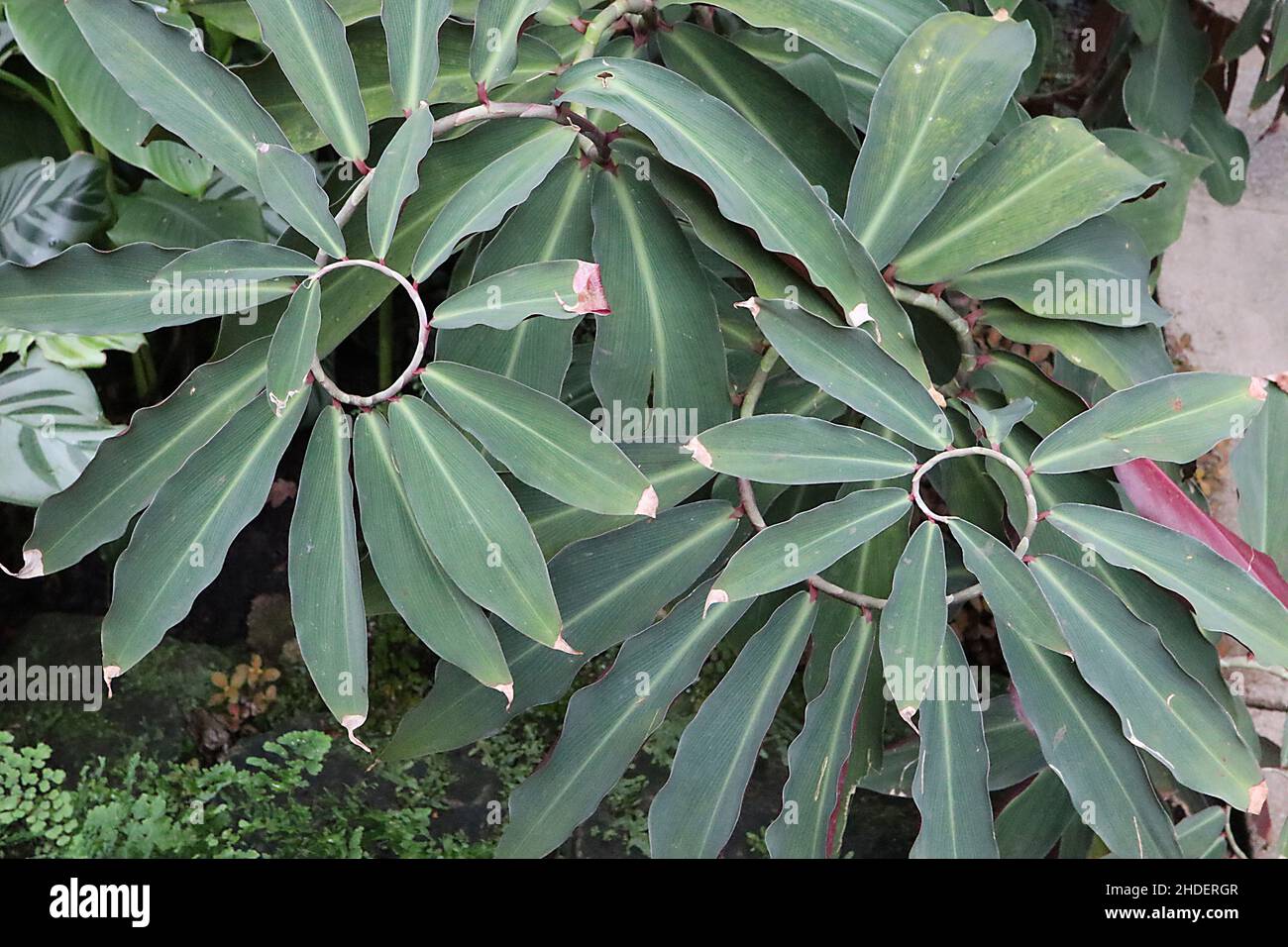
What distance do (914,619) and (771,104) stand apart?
19.9 inches

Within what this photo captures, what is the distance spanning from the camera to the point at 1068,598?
0.80m

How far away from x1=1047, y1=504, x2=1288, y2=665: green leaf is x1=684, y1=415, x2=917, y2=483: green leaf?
0.49 feet

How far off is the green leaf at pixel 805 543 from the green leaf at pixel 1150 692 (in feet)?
0.50

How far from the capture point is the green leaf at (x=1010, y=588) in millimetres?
754

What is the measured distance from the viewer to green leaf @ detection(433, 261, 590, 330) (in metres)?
0.73

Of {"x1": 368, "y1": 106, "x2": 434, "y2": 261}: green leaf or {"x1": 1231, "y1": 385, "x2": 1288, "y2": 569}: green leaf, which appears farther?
{"x1": 1231, "y1": 385, "x2": 1288, "y2": 569}: green leaf

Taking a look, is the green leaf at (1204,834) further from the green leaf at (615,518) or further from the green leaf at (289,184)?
the green leaf at (289,184)

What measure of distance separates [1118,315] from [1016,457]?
166 millimetres

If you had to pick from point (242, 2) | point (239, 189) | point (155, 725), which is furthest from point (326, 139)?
point (155, 725)

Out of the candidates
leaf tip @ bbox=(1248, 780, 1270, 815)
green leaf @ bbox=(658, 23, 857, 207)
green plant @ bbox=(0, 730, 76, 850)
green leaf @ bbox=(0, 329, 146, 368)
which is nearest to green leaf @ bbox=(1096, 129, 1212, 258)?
green leaf @ bbox=(658, 23, 857, 207)

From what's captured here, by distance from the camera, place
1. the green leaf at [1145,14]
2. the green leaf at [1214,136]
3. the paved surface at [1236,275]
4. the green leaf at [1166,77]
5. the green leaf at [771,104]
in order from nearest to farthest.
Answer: the green leaf at [771,104] < the green leaf at [1145,14] < the green leaf at [1166,77] < the green leaf at [1214,136] < the paved surface at [1236,275]

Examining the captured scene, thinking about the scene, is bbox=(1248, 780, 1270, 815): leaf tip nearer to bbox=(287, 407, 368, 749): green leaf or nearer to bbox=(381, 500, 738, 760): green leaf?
bbox=(381, 500, 738, 760): green leaf

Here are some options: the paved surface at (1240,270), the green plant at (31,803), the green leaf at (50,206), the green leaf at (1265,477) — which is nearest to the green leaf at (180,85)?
the green leaf at (50,206)

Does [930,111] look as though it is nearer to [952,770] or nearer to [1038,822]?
[952,770]
